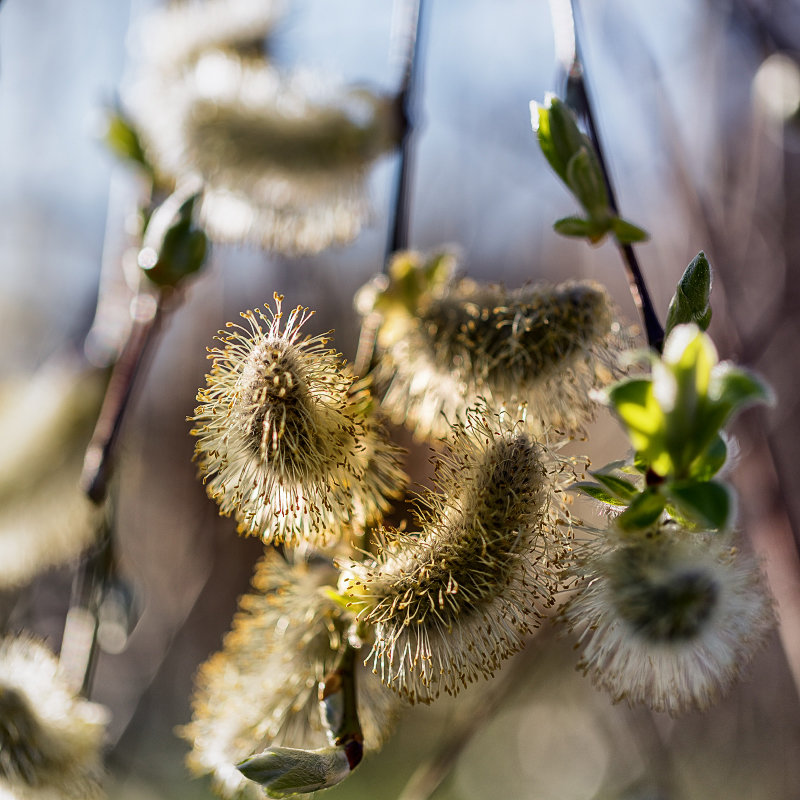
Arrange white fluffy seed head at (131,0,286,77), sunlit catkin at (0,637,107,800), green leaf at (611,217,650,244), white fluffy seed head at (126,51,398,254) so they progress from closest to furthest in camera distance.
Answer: green leaf at (611,217,650,244)
sunlit catkin at (0,637,107,800)
white fluffy seed head at (126,51,398,254)
white fluffy seed head at (131,0,286,77)

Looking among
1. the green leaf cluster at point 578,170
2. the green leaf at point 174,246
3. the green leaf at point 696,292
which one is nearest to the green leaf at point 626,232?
the green leaf cluster at point 578,170

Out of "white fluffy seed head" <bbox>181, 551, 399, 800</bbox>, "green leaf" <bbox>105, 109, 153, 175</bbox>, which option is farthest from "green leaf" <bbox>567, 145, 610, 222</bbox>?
"green leaf" <bbox>105, 109, 153, 175</bbox>

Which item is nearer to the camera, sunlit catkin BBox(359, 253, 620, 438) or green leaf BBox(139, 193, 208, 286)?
sunlit catkin BBox(359, 253, 620, 438)

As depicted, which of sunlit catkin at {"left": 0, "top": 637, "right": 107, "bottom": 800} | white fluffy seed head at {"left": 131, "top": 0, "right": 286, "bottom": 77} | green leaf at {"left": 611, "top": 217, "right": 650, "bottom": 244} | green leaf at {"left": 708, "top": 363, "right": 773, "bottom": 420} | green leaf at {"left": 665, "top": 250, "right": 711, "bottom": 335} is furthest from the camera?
white fluffy seed head at {"left": 131, "top": 0, "right": 286, "bottom": 77}

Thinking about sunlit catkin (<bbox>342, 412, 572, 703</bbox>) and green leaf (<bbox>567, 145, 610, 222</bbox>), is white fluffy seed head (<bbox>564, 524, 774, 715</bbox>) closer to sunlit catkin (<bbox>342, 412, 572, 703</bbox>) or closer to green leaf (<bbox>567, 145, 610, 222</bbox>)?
sunlit catkin (<bbox>342, 412, 572, 703</bbox>)

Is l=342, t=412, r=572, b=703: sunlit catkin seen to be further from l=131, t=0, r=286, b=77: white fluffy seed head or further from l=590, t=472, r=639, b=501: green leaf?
l=131, t=0, r=286, b=77: white fluffy seed head

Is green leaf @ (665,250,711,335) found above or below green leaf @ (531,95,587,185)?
below

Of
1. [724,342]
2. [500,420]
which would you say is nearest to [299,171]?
[500,420]

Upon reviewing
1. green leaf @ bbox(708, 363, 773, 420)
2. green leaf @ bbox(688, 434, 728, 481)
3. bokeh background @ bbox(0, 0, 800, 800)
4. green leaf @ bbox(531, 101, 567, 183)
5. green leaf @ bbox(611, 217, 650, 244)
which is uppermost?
green leaf @ bbox(531, 101, 567, 183)

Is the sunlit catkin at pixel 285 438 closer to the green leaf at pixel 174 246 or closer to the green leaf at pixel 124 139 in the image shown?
the green leaf at pixel 174 246
